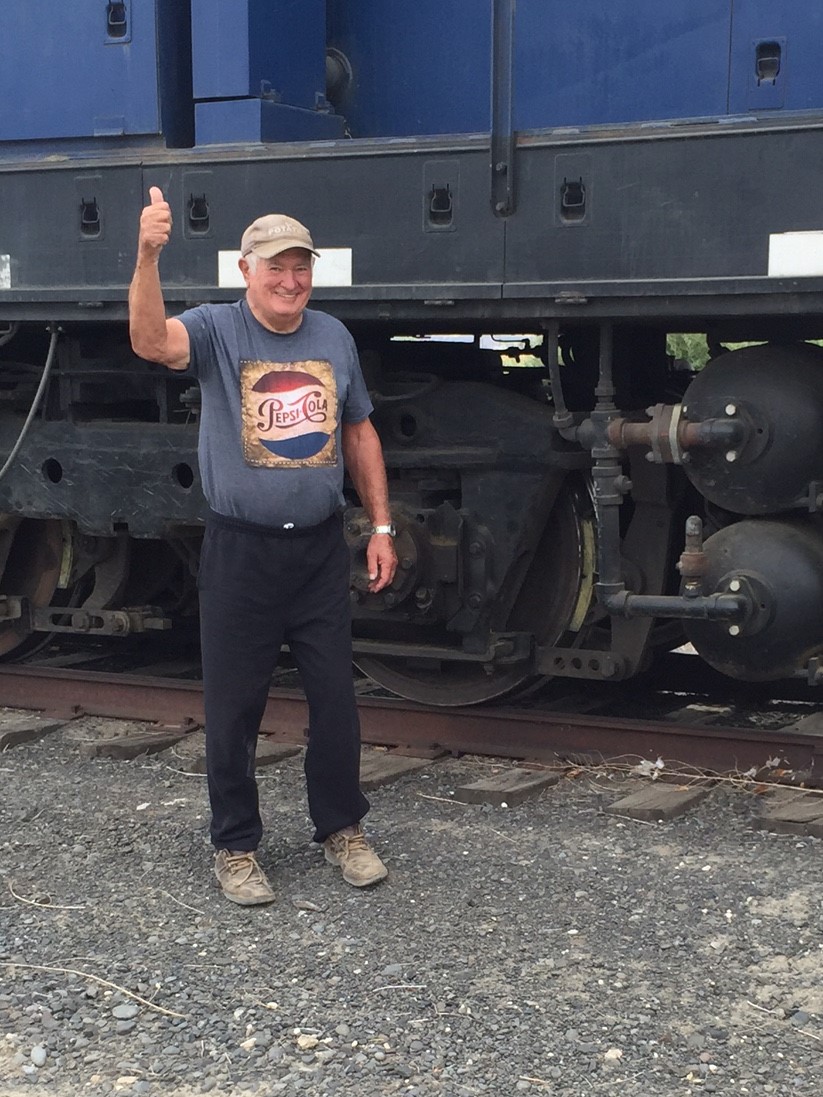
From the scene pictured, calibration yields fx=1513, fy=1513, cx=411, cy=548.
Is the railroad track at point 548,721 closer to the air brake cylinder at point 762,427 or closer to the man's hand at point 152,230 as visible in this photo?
the air brake cylinder at point 762,427

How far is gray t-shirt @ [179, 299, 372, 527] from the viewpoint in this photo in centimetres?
393

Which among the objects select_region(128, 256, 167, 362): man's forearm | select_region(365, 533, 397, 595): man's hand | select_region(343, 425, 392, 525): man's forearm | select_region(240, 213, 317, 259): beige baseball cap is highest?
select_region(240, 213, 317, 259): beige baseball cap

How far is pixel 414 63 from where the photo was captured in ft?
17.1

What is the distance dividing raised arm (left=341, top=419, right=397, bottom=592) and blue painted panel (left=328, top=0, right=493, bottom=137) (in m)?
1.43

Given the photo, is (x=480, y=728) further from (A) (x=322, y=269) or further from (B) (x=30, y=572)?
(B) (x=30, y=572)

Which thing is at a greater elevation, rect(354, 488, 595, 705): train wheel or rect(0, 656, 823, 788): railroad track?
rect(354, 488, 595, 705): train wheel

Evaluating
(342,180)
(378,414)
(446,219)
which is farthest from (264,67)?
(378,414)

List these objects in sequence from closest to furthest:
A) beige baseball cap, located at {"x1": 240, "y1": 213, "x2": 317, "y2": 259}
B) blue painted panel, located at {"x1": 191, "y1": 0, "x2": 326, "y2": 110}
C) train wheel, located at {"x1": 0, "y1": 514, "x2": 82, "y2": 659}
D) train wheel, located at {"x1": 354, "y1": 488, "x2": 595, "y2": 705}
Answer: beige baseball cap, located at {"x1": 240, "y1": 213, "x2": 317, "y2": 259} < blue painted panel, located at {"x1": 191, "y1": 0, "x2": 326, "y2": 110} < train wheel, located at {"x1": 354, "y1": 488, "x2": 595, "y2": 705} < train wheel, located at {"x1": 0, "y1": 514, "x2": 82, "y2": 659}

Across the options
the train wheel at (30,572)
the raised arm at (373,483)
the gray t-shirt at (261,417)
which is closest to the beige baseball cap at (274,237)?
the gray t-shirt at (261,417)

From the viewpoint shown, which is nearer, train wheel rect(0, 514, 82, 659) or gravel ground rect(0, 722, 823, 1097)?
gravel ground rect(0, 722, 823, 1097)

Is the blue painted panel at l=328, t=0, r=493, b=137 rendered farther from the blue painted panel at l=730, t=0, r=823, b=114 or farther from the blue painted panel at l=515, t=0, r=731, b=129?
the blue painted panel at l=730, t=0, r=823, b=114

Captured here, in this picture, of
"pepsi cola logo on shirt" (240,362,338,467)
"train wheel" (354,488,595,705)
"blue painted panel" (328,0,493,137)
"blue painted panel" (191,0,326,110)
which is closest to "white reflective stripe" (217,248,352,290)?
"blue painted panel" (191,0,326,110)

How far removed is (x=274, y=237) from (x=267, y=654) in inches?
43.5

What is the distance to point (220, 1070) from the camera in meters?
2.97
